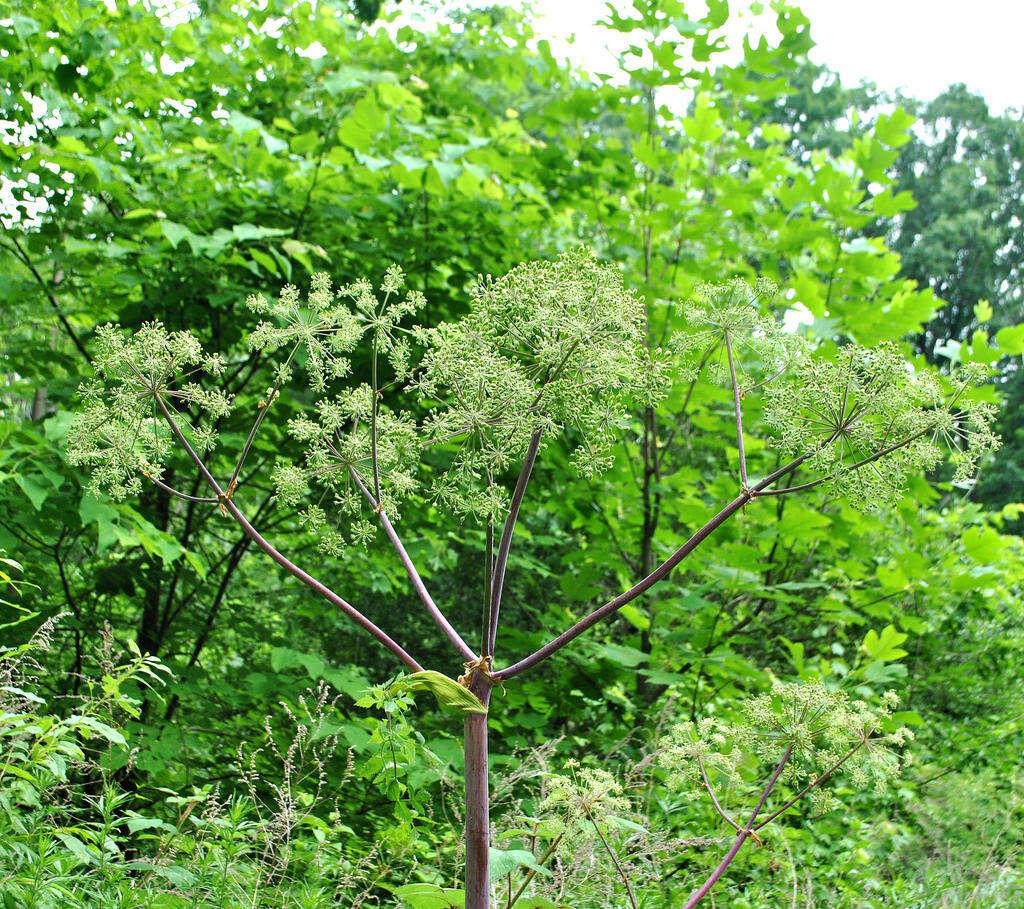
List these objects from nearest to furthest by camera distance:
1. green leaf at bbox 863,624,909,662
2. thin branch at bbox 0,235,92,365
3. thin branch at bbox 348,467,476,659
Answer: thin branch at bbox 348,467,476,659, green leaf at bbox 863,624,909,662, thin branch at bbox 0,235,92,365

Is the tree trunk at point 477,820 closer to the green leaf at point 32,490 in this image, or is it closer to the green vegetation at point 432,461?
the green vegetation at point 432,461

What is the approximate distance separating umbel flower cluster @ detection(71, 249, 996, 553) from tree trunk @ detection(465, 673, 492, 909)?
0.37m

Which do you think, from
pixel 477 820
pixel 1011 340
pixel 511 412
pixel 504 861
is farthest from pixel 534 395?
pixel 1011 340

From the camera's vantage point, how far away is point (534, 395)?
1421 mm

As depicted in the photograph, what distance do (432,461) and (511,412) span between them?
2.58 m

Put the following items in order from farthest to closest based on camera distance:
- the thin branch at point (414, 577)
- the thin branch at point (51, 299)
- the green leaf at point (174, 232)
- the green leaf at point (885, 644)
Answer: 1. the thin branch at point (51, 299)
2. the green leaf at point (174, 232)
3. the green leaf at point (885, 644)
4. the thin branch at point (414, 577)

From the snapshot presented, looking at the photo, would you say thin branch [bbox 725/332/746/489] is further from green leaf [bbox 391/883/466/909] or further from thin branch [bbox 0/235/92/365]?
thin branch [bbox 0/235/92/365]

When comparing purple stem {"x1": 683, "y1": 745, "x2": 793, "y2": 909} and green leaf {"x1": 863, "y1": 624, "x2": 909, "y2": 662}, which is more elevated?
green leaf {"x1": 863, "y1": 624, "x2": 909, "y2": 662}

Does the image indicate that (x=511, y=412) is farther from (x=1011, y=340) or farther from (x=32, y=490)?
(x=1011, y=340)

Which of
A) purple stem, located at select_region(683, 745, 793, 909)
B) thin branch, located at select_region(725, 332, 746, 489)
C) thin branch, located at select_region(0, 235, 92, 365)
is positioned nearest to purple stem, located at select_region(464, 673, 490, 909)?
purple stem, located at select_region(683, 745, 793, 909)

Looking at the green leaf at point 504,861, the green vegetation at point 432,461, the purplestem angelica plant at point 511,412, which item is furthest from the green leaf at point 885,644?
the green leaf at point 504,861

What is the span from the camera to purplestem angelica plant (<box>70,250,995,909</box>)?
1.37m

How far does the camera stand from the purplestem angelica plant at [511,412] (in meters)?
1.37

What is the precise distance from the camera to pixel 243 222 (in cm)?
389
